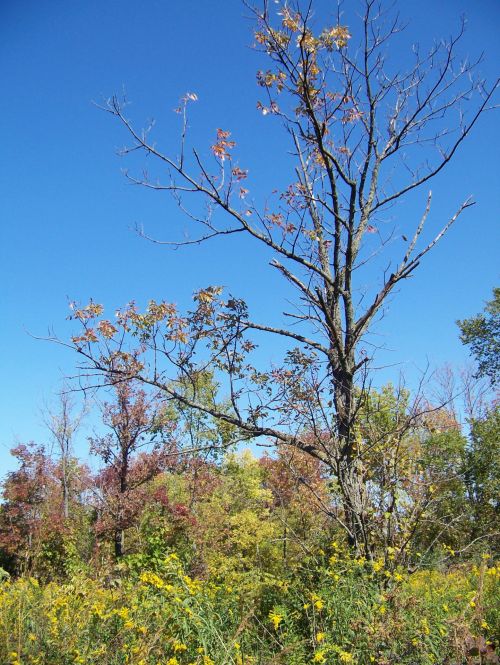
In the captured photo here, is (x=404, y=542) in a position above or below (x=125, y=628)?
above

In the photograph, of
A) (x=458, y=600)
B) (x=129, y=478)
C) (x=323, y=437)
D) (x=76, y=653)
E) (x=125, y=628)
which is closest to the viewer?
(x=76, y=653)

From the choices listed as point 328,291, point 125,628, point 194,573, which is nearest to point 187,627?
point 125,628

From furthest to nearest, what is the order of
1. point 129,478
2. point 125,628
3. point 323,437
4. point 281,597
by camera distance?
1. point 129,478
2. point 323,437
3. point 281,597
4. point 125,628

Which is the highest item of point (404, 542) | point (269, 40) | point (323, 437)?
point (269, 40)

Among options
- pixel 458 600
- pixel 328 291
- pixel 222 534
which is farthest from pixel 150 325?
pixel 222 534

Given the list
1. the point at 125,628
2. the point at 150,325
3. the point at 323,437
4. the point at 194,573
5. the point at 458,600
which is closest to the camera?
the point at 125,628

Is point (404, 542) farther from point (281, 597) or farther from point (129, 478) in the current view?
point (129, 478)

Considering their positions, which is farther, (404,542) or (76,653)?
(404,542)

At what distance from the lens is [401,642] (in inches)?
126

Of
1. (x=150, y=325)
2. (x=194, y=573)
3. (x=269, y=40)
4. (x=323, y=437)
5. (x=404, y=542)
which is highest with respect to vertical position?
(x=269, y=40)

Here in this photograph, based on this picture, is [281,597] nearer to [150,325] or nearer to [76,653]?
[76,653]

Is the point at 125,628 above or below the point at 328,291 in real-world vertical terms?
below

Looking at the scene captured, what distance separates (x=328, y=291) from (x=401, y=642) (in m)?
3.71

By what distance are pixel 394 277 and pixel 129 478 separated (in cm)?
1104
